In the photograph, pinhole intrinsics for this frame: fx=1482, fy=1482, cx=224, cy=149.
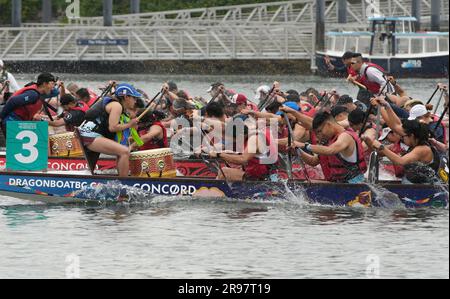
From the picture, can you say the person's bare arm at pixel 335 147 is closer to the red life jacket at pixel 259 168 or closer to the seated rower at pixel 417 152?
the seated rower at pixel 417 152

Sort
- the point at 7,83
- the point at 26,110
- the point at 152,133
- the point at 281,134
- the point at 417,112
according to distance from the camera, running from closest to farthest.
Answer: the point at 417,112
the point at 281,134
the point at 152,133
the point at 26,110
the point at 7,83

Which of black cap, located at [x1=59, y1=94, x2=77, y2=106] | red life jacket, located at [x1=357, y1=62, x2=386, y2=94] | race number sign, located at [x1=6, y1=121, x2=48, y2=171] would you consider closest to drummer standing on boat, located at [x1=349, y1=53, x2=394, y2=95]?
red life jacket, located at [x1=357, y1=62, x2=386, y2=94]

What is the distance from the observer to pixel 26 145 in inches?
906

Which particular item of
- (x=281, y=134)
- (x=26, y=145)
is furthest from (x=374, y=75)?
(x=26, y=145)

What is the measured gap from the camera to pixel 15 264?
61.2 feet

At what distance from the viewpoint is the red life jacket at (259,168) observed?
22.6m

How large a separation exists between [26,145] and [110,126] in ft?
4.61

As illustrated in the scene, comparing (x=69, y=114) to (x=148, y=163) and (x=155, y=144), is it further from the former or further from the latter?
(x=148, y=163)

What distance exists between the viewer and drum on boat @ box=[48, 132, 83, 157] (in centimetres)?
2753

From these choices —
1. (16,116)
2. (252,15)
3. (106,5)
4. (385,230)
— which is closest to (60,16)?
(252,15)

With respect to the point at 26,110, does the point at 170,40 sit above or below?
below

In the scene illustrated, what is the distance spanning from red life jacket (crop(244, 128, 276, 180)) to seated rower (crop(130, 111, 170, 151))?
2.30m

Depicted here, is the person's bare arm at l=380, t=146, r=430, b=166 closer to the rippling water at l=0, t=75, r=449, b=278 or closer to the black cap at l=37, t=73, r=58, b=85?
the rippling water at l=0, t=75, r=449, b=278

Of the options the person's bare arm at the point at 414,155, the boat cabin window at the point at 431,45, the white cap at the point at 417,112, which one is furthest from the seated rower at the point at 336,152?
the boat cabin window at the point at 431,45
